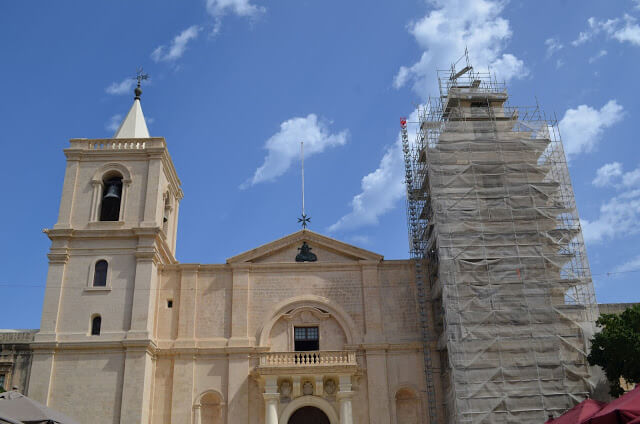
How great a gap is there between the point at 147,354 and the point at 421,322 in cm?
1244

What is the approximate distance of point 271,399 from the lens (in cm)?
2698

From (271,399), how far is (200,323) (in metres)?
5.10

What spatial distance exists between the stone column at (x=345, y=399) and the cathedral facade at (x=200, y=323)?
0.06 m

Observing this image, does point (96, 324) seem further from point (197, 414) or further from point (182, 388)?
point (197, 414)

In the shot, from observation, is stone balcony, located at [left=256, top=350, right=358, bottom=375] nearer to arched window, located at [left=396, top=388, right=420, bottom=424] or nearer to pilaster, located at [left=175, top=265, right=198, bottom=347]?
arched window, located at [left=396, top=388, right=420, bottom=424]

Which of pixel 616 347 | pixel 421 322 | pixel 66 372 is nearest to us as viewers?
pixel 616 347

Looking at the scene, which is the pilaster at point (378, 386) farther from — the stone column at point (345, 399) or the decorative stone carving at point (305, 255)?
the decorative stone carving at point (305, 255)

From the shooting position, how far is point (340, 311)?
29.6m

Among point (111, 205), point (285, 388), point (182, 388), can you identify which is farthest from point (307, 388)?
point (111, 205)

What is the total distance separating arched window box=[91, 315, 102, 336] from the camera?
28.2 meters

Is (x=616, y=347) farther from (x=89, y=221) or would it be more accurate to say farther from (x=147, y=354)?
(x=89, y=221)

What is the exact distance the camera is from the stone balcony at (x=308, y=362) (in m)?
27.2

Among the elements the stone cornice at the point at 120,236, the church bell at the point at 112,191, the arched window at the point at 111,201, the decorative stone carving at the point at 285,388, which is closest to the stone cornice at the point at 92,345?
the stone cornice at the point at 120,236

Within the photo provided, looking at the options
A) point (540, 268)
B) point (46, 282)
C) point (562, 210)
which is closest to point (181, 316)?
point (46, 282)
